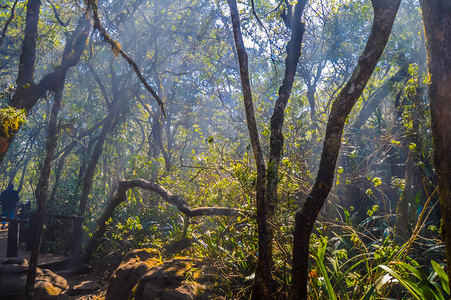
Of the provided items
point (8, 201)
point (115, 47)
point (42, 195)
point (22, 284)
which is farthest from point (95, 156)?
point (115, 47)

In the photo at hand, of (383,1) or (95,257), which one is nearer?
(383,1)

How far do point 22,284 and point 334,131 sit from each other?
700 cm

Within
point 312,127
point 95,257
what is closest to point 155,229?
point 95,257

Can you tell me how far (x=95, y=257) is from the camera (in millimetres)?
9680

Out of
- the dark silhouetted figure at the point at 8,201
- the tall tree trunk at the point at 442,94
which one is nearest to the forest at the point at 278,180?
the tall tree trunk at the point at 442,94

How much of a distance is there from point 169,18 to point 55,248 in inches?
468

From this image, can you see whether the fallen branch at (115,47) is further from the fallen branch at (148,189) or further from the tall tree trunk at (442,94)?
the tall tree trunk at (442,94)

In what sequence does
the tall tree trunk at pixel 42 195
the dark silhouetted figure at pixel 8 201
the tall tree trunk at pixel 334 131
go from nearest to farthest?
1. the tall tree trunk at pixel 334 131
2. the tall tree trunk at pixel 42 195
3. the dark silhouetted figure at pixel 8 201

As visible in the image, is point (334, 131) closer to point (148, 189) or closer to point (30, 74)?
point (148, 189)

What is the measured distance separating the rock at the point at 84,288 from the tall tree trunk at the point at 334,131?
20.0ft

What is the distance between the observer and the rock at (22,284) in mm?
6906

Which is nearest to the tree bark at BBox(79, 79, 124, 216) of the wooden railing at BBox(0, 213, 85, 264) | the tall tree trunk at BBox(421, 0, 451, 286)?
the wooden railing at BBox(0, 213, 85, 264)

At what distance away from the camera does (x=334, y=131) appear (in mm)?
3184

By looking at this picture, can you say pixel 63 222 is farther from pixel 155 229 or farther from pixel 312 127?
pixel 312 127
